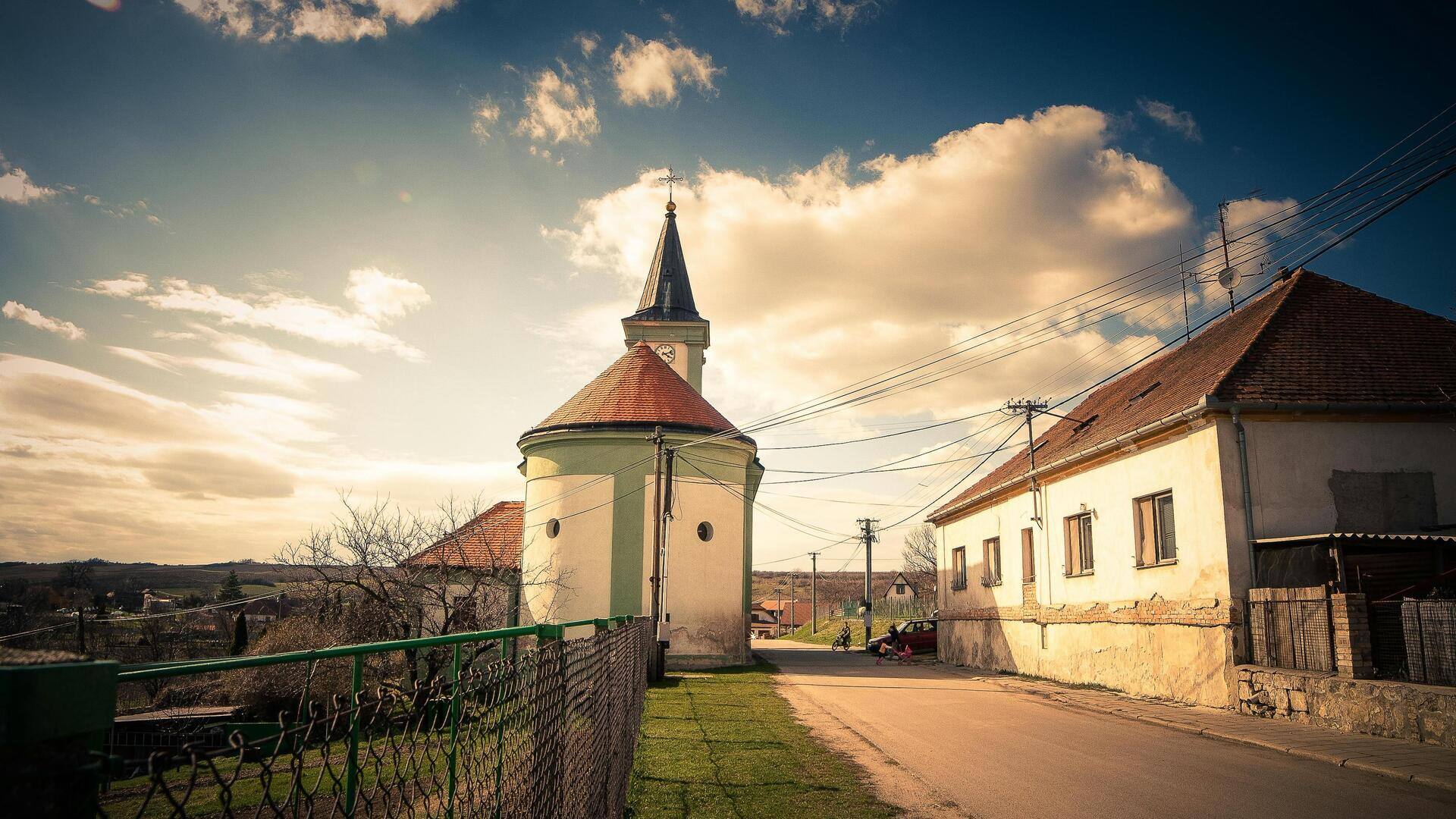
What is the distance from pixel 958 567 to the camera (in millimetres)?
27562

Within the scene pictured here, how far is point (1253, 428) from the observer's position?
46.1 ft

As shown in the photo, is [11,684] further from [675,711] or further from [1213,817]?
[675,711]

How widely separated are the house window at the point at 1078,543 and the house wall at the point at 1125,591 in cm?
Answer: 20

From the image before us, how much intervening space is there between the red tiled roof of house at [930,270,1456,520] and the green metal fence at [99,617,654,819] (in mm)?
12853

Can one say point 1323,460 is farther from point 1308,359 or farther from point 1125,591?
point 1125,591

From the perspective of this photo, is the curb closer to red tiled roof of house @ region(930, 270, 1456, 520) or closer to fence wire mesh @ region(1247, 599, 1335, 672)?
fence wire mesh @ region(1247, 599, 1335, 672)

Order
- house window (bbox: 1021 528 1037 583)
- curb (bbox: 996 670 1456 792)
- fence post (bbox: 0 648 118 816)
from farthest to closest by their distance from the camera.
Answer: house window (bbox: 1021 528 1037 583), curb (bbox: 996 670 1456 792), fence post (bbox: 0 648 118 816)

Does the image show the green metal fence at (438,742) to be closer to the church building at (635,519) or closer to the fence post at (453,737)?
the fence post at (453,737)

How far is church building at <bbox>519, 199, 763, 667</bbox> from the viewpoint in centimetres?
2647

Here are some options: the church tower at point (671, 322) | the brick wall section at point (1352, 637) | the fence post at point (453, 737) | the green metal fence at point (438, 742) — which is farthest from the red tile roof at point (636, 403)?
the fence post at point (453, 737)

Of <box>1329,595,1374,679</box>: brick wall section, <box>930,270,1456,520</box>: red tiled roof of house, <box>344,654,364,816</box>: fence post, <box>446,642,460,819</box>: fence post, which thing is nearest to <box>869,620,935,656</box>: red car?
<box>930,270,1456,520</box>: red tiled roof of house

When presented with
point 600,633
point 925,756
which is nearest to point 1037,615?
point 925,756

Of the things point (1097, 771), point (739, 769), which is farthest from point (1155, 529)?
point (739, 769)

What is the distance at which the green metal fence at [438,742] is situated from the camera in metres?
1.81
